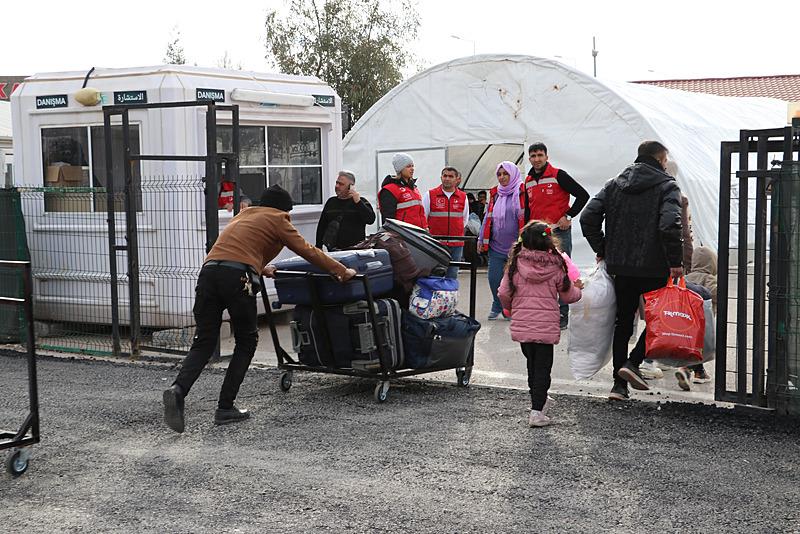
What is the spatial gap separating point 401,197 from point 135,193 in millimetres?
2570

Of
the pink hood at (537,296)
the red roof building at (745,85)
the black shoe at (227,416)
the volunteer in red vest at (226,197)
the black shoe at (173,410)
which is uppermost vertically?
the red roof building at (745,85)

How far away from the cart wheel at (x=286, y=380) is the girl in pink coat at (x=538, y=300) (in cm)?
197

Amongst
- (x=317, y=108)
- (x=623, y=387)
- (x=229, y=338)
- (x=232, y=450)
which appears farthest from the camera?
(x=317, y=108)

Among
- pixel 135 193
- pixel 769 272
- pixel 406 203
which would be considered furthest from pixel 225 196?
pixel 769 272

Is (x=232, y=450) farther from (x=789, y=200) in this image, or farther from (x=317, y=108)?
(x=317, y=108)

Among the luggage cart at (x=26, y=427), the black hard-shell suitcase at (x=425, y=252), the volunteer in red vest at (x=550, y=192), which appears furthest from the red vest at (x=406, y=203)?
the luggage cart at (x=26, y=427)

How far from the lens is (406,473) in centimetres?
576

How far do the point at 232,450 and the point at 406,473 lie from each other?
119cm

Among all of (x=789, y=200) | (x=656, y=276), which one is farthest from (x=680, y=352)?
(x=789, y=200)

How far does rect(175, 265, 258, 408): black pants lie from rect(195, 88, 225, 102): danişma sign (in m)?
3.81

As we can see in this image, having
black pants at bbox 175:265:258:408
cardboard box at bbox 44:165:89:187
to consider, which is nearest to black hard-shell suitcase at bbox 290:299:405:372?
black pants at bbox 175:265:258:408

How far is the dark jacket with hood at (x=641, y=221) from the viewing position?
23.2ft

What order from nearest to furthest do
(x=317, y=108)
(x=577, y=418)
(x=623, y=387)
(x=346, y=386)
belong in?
(x=577, y=418) → (x=623, y=387) → (x=346, y=386) → (x=317, y=108)

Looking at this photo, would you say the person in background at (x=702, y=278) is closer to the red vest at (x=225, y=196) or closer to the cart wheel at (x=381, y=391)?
the cart wheel at (x=381, y=391)
